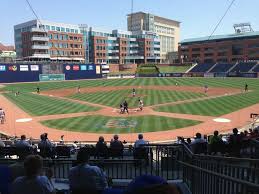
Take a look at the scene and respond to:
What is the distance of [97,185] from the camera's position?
6074mm

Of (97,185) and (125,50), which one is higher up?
(125,50)

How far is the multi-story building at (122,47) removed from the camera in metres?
146

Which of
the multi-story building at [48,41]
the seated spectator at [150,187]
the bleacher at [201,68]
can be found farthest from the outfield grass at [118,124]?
the bleacher at [201,68]

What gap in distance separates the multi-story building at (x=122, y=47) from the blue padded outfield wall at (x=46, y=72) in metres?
41.9

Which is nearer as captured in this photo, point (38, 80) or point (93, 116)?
point (93, 116)

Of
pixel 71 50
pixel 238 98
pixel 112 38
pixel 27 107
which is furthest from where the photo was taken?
pixel 112 38

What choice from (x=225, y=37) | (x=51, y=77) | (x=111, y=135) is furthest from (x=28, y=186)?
(x=225, y=37)

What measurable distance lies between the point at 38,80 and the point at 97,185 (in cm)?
8845

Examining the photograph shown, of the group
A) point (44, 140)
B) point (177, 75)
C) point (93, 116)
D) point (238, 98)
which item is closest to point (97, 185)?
point (44, 140)

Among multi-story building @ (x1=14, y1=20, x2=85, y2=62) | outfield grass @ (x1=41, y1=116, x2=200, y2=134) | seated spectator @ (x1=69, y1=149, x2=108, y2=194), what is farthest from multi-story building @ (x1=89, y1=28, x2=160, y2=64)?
seated spectator @ (x1=69, y1=149, x2=108, y2=194)

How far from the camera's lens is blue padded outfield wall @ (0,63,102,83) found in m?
86.2

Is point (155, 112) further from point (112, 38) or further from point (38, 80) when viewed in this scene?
point (112, 38)

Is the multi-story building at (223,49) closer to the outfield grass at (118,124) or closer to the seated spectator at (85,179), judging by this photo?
the outfield grass at (118,124)

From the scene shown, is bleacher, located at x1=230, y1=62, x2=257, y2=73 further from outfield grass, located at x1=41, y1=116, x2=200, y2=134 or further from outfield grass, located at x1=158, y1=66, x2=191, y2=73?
outfield grass, located at x1=41, y1=116, x2=200, y2=134
